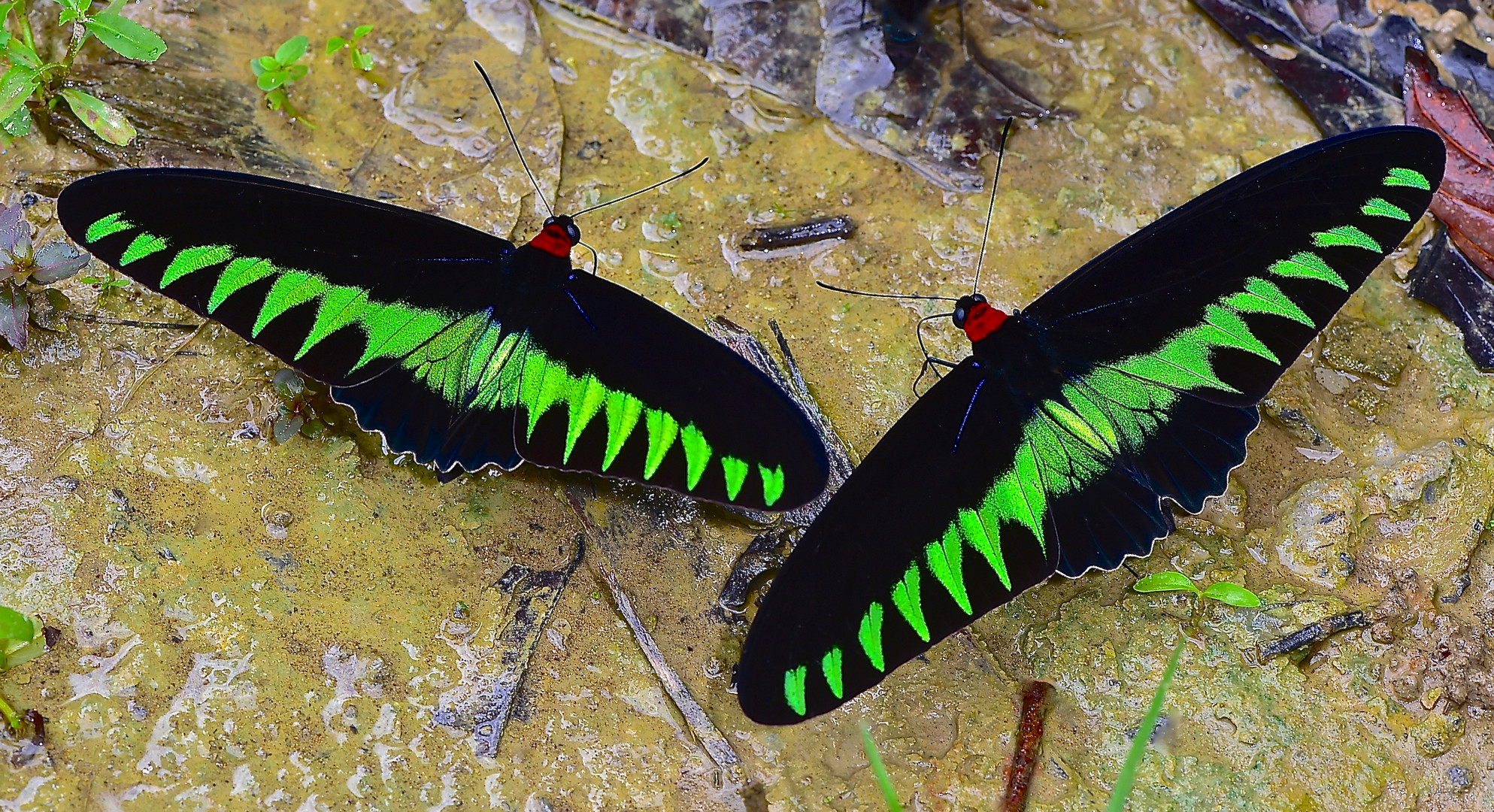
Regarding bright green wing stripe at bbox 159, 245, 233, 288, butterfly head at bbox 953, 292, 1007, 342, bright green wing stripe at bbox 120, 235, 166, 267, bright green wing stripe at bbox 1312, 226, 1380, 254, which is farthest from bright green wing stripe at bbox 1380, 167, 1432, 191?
bright green wing stripe at bbox 120, 235, 166, 267

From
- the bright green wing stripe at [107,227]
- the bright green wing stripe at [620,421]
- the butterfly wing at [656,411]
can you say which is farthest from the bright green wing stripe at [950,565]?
the bright green wing stripe at [107,227]

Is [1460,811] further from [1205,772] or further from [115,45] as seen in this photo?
[115,45]

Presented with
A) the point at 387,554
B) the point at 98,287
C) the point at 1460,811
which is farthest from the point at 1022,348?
the point at 98,287

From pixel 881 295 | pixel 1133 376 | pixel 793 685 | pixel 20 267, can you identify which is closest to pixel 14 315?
pixel 20 267

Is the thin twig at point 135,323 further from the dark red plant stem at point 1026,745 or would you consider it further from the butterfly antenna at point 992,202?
the dark red plant stem at point 1026,745

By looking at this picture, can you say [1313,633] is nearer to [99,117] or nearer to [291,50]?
[291,50]
